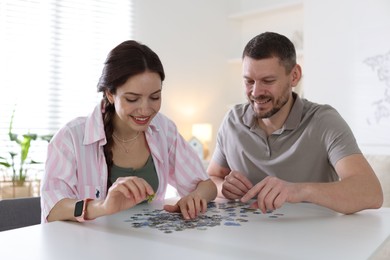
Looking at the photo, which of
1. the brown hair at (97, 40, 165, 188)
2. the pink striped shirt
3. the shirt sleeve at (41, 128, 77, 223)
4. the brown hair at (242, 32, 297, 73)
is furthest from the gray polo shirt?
the shirt sleeve at (41, 128, 77, 223)

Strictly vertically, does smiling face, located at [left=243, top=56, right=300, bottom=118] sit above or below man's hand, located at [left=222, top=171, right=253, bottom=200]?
above

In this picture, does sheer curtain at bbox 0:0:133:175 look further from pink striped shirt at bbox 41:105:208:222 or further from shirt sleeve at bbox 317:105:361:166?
shirt sleeve at bbox 317:105:361:166

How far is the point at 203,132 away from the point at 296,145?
322 centimetres

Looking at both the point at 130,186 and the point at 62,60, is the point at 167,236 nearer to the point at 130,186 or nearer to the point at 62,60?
the point at 130,186

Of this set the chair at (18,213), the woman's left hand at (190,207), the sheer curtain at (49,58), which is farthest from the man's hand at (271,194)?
the sheer curtain at (49,58)

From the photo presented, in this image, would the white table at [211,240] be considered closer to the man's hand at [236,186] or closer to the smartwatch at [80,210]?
the smartwatch at [80,210]

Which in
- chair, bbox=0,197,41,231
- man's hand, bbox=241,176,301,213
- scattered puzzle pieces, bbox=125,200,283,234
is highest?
man's hand, bbox=241,176,301,213

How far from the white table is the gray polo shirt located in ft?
1.80

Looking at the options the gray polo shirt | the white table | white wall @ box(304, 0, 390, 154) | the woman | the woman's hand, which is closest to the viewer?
the white table

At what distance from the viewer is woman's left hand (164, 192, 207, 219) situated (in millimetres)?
1552

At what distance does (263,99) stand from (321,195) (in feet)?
2.08

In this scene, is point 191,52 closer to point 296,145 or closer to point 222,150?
point 222,150

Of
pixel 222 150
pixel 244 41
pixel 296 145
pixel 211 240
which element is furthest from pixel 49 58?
pixel 211 240

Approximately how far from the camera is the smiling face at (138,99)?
178 centimetres
